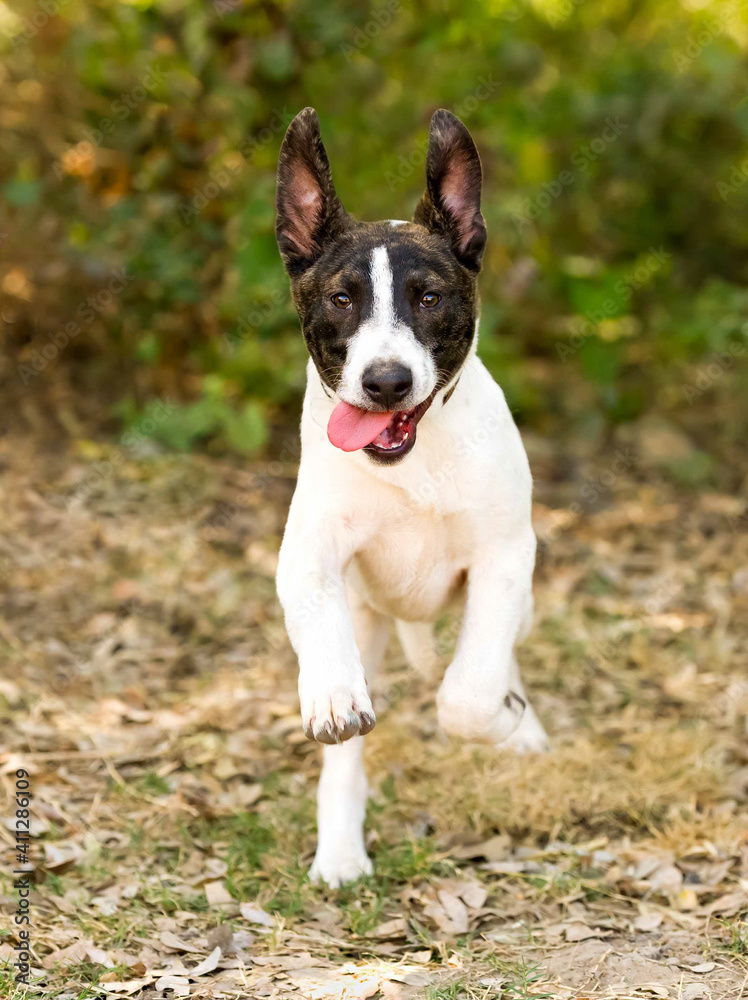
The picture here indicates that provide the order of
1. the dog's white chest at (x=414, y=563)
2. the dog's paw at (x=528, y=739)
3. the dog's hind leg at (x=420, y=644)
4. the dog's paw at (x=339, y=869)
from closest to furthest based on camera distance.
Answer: the dog's white chest at (x=414, y=563) < the dog's paw at (x=339, y=869) < the dog's hind leg at (x=420, y=644) < the dog's paw at (x=528, y=739)

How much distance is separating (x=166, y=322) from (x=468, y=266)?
4.76m

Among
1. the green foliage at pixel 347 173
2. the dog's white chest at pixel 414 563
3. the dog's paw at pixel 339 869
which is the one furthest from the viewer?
the green foliage at pixel 347 173

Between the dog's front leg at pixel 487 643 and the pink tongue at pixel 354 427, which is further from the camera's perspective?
the dog's front leg at pixel 487 643

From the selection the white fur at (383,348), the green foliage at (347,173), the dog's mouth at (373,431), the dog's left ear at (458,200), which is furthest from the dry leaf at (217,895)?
the green foliage at (347,173)

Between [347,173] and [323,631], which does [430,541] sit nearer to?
[323,631]

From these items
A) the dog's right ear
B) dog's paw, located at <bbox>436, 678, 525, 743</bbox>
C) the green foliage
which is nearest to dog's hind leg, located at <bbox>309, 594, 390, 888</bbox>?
dog's paw, located at <bbox>436, 678, 525, 743</bbox>

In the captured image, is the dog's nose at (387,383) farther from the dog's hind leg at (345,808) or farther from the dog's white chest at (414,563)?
the dog's hind leg at (345,808)

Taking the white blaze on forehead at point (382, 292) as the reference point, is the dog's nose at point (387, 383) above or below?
below

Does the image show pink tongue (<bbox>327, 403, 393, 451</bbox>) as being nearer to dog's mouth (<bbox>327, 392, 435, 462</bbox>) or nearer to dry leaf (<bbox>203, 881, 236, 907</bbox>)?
dog's mouth (<bbox>327, 392, 435, 462</bbox>)

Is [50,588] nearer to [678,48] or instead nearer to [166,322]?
[166,322]

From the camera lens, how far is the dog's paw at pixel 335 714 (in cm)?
335

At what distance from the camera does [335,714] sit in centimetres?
336

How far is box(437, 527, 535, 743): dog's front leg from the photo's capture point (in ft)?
12.7

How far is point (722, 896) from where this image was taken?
4.00 m
